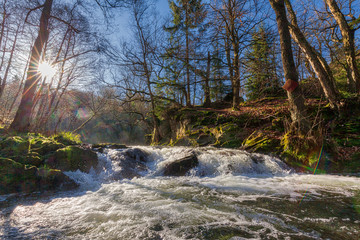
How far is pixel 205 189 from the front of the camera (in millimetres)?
3875

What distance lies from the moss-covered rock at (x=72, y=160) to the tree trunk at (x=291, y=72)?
6.88 meters

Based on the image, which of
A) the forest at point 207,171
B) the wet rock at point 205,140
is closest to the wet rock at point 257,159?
the forest at point 207,171

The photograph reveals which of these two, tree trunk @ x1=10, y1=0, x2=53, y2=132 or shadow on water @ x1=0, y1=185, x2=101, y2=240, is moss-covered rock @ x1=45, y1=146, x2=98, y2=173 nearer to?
shadow on water @ x1=0, y1=185, x2=101, y2=240

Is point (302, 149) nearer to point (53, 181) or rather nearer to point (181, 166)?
point (181, 166)

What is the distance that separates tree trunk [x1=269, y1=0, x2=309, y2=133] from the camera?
579cm

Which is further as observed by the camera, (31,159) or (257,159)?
(257,159)

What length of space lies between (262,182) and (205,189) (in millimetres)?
1592

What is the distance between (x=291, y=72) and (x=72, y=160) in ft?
24.8

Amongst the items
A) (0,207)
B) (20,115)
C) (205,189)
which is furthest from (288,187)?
(20,115)

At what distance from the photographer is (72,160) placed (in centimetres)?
495

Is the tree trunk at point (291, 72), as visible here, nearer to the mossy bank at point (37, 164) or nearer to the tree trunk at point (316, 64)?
the tree trunk at point (316, 64)

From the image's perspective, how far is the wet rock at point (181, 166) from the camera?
17.7 feet

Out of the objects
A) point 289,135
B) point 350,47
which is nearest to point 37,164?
point 289,135

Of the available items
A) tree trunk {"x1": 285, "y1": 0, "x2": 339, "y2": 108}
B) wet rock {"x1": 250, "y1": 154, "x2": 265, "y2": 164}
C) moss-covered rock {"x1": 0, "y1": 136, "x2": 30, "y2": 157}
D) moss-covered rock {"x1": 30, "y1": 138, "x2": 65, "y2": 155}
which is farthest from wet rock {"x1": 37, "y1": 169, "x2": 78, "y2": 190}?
tree trunk {"x1": 285, "y1": 0, "x2": 339, "y2": 108}
